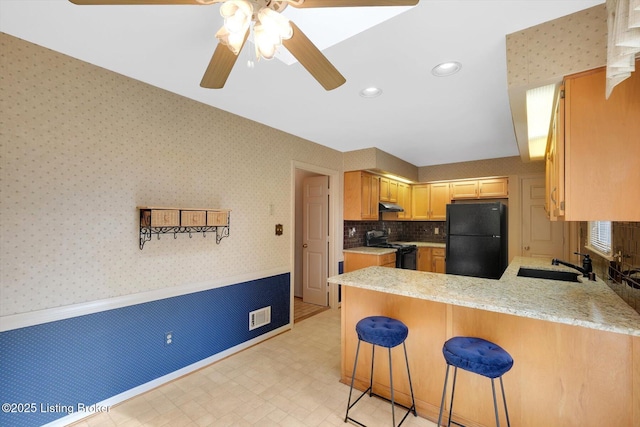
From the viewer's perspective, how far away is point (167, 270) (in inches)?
95.6

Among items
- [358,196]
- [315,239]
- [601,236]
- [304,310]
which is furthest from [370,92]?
[304,310]

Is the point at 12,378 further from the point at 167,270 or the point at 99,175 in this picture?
the point at 99,175

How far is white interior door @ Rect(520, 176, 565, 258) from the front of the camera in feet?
14.8

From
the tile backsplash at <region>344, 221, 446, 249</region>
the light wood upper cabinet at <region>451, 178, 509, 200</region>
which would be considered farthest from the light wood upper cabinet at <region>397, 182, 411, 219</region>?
the light wood upper cabinet at <region>451, 178, 509, 200</region>

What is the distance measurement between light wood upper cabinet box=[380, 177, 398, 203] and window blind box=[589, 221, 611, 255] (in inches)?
107

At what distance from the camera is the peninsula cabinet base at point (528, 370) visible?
58.7 inches

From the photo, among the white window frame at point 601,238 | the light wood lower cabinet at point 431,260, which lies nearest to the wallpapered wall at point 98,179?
the white window frame at point 601,238

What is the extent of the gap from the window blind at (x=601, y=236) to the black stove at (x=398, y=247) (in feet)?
7.77

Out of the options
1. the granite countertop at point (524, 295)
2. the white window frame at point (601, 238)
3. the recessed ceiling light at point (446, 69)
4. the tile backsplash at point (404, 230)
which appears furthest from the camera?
the tile backsplash at point (404, 230)

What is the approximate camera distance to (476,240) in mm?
3453

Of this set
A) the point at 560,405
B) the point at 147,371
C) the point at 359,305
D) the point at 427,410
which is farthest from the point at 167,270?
the point at 560,405

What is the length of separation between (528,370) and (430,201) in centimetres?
423

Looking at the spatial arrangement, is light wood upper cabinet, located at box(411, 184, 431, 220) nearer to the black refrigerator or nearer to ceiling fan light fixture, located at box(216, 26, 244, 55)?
the black refrigerator

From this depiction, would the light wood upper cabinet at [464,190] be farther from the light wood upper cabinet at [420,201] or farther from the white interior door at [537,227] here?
the white interior door at [537,227]
